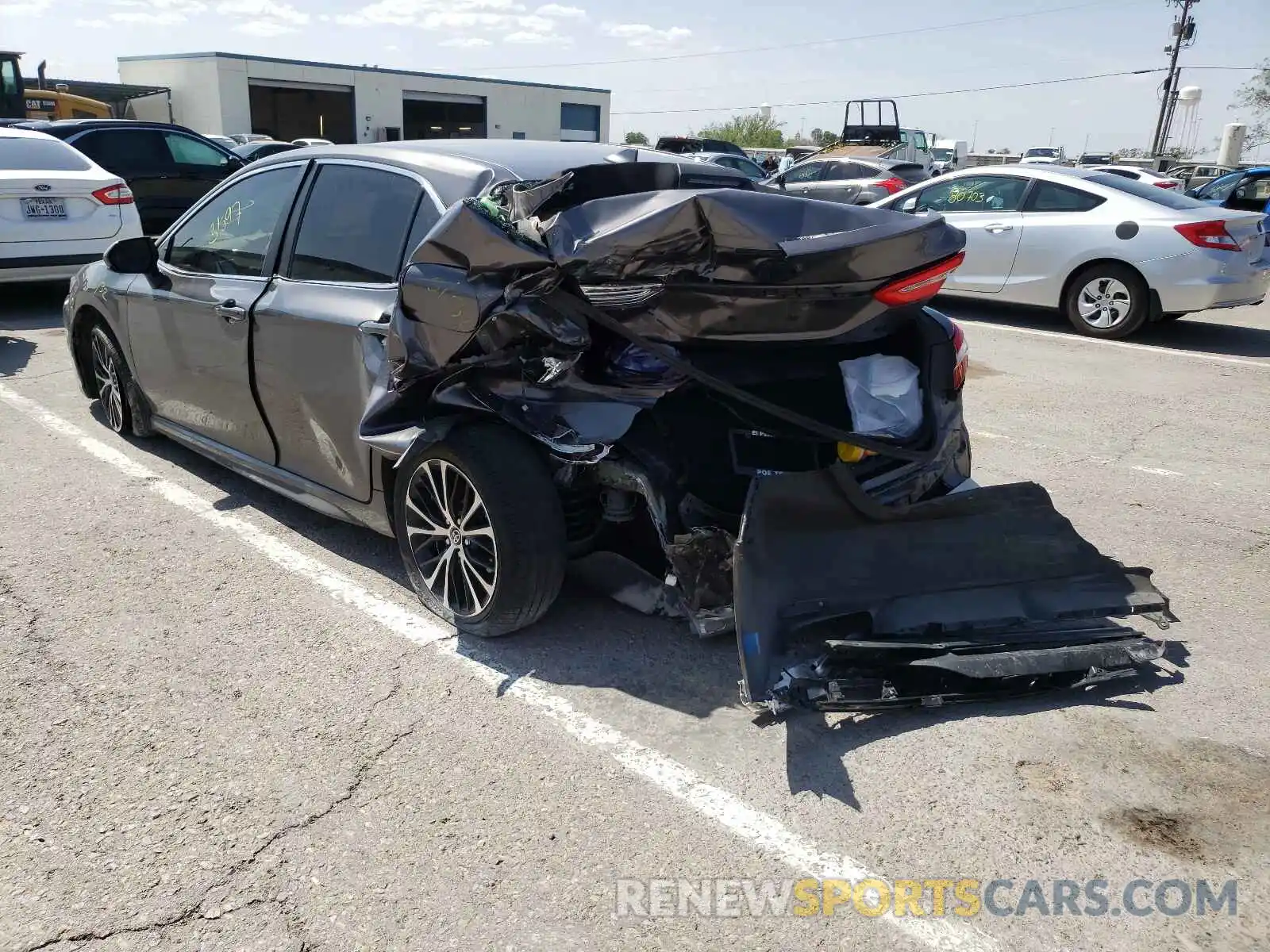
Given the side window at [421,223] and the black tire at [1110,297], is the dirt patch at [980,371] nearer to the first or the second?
the black tire at [1110,297]

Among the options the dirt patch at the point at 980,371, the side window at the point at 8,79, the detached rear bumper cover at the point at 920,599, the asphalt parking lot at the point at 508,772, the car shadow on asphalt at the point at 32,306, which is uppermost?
the side window at the point at 8,79

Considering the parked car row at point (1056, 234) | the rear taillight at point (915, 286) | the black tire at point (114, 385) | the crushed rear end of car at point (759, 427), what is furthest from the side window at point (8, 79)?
the rear taillight at point (915, 286)

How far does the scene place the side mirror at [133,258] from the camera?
16.6 ft

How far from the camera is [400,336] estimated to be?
3424 mm

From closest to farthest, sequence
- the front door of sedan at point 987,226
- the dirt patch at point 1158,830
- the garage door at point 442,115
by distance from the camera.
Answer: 1. the dirt patch at point 1158,830
2. the front door of sedan at point 987,226
3. the garage door at point 442,115

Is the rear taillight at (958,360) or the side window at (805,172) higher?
the side window at (805,172)

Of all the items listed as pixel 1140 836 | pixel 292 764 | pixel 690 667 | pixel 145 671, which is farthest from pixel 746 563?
pixel 145 671

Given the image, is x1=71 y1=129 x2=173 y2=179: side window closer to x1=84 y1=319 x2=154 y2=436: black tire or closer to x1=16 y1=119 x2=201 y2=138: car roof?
x1=16 y1=119 x2=201 y2=138: car roof

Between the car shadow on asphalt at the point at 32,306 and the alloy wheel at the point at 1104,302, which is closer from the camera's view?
the alloy wheel at the point at 1104,302

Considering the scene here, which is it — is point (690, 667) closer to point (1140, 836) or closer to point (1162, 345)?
point (1140, 836)

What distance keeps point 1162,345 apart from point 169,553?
8.73 meters

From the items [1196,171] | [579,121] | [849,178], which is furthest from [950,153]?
[849,178]

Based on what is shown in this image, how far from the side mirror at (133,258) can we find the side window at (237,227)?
0.12 metres

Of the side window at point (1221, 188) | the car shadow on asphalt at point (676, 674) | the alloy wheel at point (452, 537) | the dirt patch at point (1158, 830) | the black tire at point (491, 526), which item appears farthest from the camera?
the side window at point (1221, 188)
